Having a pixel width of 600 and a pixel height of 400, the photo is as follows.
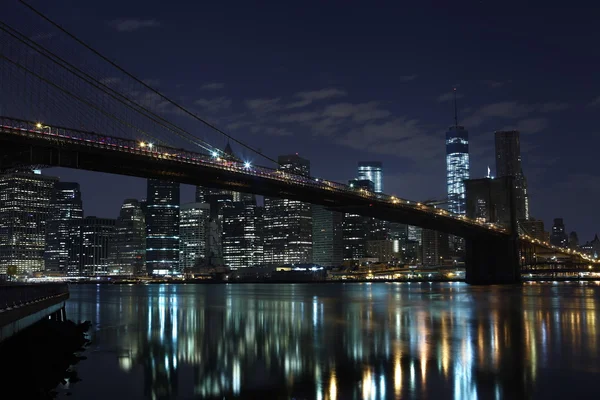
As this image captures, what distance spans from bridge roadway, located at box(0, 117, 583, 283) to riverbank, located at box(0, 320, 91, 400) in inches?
528

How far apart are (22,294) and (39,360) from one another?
3524 millimetres

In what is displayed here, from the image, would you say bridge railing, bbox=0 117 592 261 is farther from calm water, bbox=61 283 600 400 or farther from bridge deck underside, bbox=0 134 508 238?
calm water, bbox=61 283 600 400

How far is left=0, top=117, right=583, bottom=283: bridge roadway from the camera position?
3569 cm

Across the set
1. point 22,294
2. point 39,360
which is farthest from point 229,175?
point 39,360

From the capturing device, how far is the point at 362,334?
24703 mm

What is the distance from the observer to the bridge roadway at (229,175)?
35.7 metres

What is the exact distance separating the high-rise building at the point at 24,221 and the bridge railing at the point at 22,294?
413 feet

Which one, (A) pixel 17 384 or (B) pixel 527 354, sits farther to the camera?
(B) pixel 527 354

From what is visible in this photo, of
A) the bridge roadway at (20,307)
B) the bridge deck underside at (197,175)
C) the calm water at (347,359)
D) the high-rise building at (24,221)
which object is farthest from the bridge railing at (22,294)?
the high-rise building at (24,221)

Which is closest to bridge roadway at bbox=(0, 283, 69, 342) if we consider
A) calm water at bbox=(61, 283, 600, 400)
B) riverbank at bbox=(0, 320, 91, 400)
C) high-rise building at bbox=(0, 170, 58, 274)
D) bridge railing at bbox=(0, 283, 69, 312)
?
bridge railing at bbox=(0, 283, 69, 312)

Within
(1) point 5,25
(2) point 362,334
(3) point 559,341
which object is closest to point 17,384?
(2) point 362,334

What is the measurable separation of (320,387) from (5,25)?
78.9ft

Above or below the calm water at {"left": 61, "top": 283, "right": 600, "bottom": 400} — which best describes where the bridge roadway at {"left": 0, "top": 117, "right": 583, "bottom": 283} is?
above

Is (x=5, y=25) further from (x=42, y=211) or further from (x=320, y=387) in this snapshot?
(x=42, y=211)
